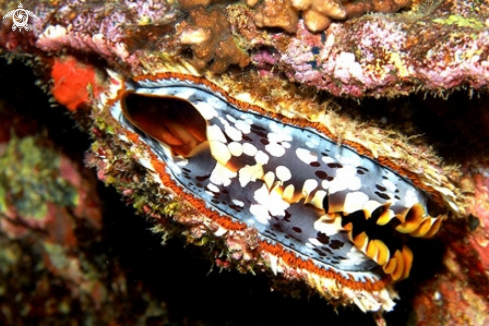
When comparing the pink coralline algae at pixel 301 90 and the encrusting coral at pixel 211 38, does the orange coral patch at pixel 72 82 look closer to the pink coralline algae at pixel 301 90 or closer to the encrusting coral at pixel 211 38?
the pink coralline algae at pixel 301 90

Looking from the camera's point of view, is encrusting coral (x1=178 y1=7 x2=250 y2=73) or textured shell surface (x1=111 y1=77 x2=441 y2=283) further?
textured shell surface (x1=111 y1=77 x2=441 y2=283)

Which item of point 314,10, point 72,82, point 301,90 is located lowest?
point 72,82

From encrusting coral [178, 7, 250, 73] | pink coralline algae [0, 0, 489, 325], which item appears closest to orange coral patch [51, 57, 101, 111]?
pink coralline algae [0, 0, 489, 325]

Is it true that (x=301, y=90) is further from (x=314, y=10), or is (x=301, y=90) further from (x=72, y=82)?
(x=72, y=82)

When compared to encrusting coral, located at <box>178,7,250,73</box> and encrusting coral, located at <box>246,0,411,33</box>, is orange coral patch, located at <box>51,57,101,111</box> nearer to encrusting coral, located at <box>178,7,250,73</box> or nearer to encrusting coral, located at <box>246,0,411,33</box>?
encrusting coral, located at <box>178,7,250,73</box>

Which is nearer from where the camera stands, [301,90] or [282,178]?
[301,90]

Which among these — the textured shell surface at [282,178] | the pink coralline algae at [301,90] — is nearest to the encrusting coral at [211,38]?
the pink coralline algae at [301,90]

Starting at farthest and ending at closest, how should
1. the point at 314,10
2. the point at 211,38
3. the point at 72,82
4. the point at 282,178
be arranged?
the point at 72,82, the point at 282,178, the point at 211,38, the point at 314,10

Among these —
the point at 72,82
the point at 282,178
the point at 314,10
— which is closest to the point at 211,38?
the point at 314,10

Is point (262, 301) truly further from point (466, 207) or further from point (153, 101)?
point (153, 101)
